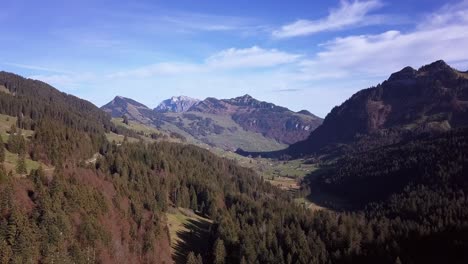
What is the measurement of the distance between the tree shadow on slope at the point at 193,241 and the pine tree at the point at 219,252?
8.53 m

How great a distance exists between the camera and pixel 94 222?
11438 cm

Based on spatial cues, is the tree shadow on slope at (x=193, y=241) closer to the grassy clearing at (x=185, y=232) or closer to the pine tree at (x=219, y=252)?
the grassy clearing at (x=185, y=232)

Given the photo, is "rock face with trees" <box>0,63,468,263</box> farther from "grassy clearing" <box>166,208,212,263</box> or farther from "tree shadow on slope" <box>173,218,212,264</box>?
"grassy clearing" <box>166,208,212,263</box>

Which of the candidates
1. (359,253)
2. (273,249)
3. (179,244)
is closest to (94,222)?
(179,244)

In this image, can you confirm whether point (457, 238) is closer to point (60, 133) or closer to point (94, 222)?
point (94, 222)

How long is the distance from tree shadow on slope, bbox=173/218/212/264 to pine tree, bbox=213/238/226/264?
8529 millimetres

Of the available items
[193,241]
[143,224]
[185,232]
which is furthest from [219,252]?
[143,224]

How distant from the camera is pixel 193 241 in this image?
488ft

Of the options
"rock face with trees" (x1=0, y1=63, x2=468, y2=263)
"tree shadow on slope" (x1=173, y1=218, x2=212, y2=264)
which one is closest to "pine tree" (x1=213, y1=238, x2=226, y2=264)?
"rock face with trees" (x1=0, y1=63, x2=468, y2=263)

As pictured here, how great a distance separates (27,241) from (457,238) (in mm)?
129778

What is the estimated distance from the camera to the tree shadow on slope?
13575 centimetres

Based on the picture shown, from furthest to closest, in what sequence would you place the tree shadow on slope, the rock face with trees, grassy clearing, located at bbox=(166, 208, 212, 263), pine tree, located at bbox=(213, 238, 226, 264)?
grassy clearing, located at bbox=(166, 208, 212, 263) < the tree shadow on slope < pine tree, located at bbox=(213, 238, 226, 264) < the rock face with trees

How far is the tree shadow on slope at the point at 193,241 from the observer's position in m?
136

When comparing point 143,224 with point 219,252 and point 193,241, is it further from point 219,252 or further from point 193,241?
point 219,252
